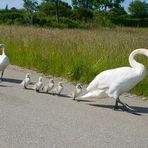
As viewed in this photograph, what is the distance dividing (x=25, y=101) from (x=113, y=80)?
182 cm

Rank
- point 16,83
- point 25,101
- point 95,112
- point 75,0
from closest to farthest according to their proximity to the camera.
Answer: point 95,112
point 25,101
point 16,83
point 75,0

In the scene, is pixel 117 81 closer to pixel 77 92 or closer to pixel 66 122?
pixel 77 92

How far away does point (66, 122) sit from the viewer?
759 centimetres

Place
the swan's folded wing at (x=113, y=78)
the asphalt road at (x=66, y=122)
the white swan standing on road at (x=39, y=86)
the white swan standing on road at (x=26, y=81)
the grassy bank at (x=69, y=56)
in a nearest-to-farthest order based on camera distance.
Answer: the asphalt road at (x=66, y=122), the swan's folded wing at (x=113, y=78), the white swan standing on road at (x=39, y=86), the white swan standing on road at (x=26, y=81), the grassy bank at (x=69, y=56)

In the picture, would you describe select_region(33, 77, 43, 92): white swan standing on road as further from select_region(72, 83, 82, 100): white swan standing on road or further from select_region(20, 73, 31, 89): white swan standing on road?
select_region(72, 83, 82, 100): white swan standing on road

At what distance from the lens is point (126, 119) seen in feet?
26.7

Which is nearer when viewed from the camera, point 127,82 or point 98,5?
point 127,82

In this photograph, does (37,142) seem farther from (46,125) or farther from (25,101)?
(25,101)

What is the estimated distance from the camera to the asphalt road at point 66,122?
6.41 m

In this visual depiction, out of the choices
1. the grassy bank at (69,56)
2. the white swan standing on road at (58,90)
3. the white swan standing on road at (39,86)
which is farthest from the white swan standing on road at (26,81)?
the grassy bank at (69,56)

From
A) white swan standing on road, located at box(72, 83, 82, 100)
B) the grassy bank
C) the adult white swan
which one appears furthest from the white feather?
the grassy bank

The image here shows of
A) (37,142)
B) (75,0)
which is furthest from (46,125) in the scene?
(75,0)

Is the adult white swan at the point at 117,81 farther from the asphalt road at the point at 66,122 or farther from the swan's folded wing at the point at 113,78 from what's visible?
the asphalt road at the point at 66,122

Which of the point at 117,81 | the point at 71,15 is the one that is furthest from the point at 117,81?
the point at 71,15
